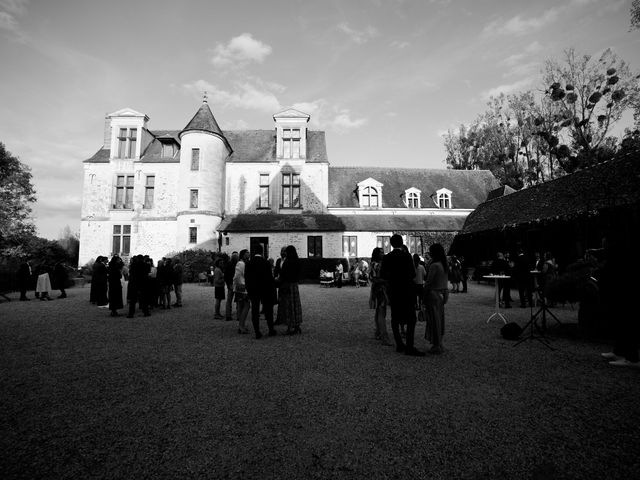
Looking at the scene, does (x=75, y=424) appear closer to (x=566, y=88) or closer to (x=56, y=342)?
(x=56, y=342)

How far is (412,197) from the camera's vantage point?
27.6 m

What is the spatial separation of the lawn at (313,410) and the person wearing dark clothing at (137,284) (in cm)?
292

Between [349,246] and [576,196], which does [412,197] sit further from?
[576,196]

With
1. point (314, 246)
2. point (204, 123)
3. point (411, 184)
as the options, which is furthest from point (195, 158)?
point (411, 184)

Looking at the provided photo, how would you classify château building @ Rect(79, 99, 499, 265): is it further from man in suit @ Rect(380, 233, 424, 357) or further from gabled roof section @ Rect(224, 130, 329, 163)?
man in suit @ Rect(380, 233, 424, 357)

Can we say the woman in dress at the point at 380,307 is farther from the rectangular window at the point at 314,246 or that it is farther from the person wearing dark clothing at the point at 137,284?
the rectangular window at the point at 314,246

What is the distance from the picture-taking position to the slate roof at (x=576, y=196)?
12.6m

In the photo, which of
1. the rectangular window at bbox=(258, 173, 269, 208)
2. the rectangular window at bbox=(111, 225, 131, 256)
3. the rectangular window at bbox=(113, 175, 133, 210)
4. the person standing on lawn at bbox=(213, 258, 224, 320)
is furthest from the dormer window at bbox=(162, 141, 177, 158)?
the person standing on lawn at bbox=(213, 258, 224, 320)

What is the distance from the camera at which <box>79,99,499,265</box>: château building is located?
79.9 ft

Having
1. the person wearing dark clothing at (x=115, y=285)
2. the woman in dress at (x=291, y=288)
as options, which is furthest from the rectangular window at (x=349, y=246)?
the woman in dress at (x=291, y=288)

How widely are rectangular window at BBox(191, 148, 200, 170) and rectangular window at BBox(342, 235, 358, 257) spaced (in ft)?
43.0

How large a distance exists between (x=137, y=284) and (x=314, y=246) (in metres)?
15.8

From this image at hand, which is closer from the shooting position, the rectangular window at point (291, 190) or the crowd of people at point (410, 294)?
the crowd of people at point (410, 294)

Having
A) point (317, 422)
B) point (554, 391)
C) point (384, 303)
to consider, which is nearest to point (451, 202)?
point (384, 303)
